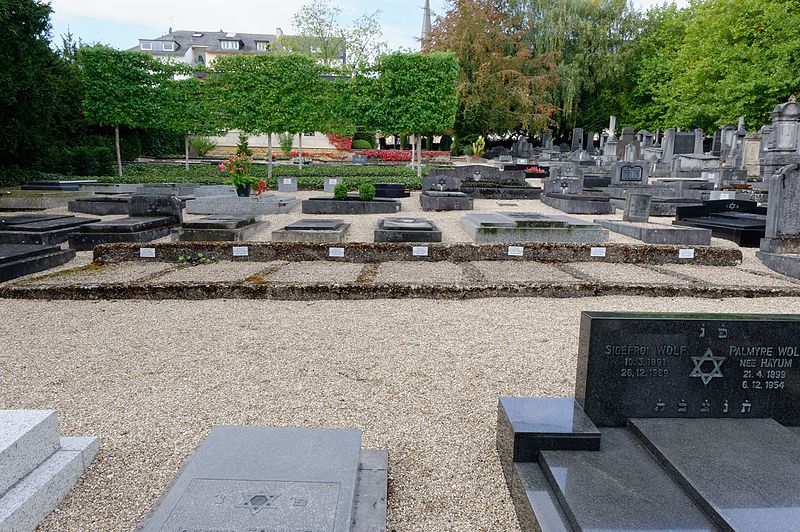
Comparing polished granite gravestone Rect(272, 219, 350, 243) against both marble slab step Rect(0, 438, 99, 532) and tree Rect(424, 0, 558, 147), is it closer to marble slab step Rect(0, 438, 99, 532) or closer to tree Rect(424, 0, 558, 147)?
marble slab step Rect(0, 438, 99, 532)

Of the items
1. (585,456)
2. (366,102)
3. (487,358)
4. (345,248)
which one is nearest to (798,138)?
(366,102)

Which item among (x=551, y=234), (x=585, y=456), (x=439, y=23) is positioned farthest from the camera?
(x=439, y=23)

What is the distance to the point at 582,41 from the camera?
42.6 meters

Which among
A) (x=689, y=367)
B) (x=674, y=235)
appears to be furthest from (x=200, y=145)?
(x=689, y=367)

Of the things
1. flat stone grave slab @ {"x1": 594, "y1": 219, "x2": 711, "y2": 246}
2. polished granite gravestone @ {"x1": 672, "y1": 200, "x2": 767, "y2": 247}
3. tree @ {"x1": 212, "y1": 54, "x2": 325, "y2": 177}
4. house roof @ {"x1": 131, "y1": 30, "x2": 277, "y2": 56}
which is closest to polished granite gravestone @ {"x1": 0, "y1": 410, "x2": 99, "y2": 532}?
flat stone grave slab @ {"x1": 594, "y1": 219, "x2": 711, "y2": 246}

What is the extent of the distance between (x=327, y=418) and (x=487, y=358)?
173 centimetres

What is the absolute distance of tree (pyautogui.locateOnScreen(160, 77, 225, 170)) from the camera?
77.9 feet

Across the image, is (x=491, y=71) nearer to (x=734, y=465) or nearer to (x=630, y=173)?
(x=630, y=173)

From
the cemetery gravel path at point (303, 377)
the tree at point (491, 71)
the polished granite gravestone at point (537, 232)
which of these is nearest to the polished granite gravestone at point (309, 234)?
the polished granite gravestone at point (537, 232)

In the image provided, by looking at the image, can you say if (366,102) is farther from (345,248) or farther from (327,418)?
(327,418)

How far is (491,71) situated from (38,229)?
3381 centimetres

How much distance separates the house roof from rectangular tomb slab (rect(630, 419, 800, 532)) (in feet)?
248

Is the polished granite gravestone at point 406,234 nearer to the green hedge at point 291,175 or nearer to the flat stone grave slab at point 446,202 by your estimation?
the flat stone grave slab at point 446,202

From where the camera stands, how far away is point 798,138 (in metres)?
21.4
